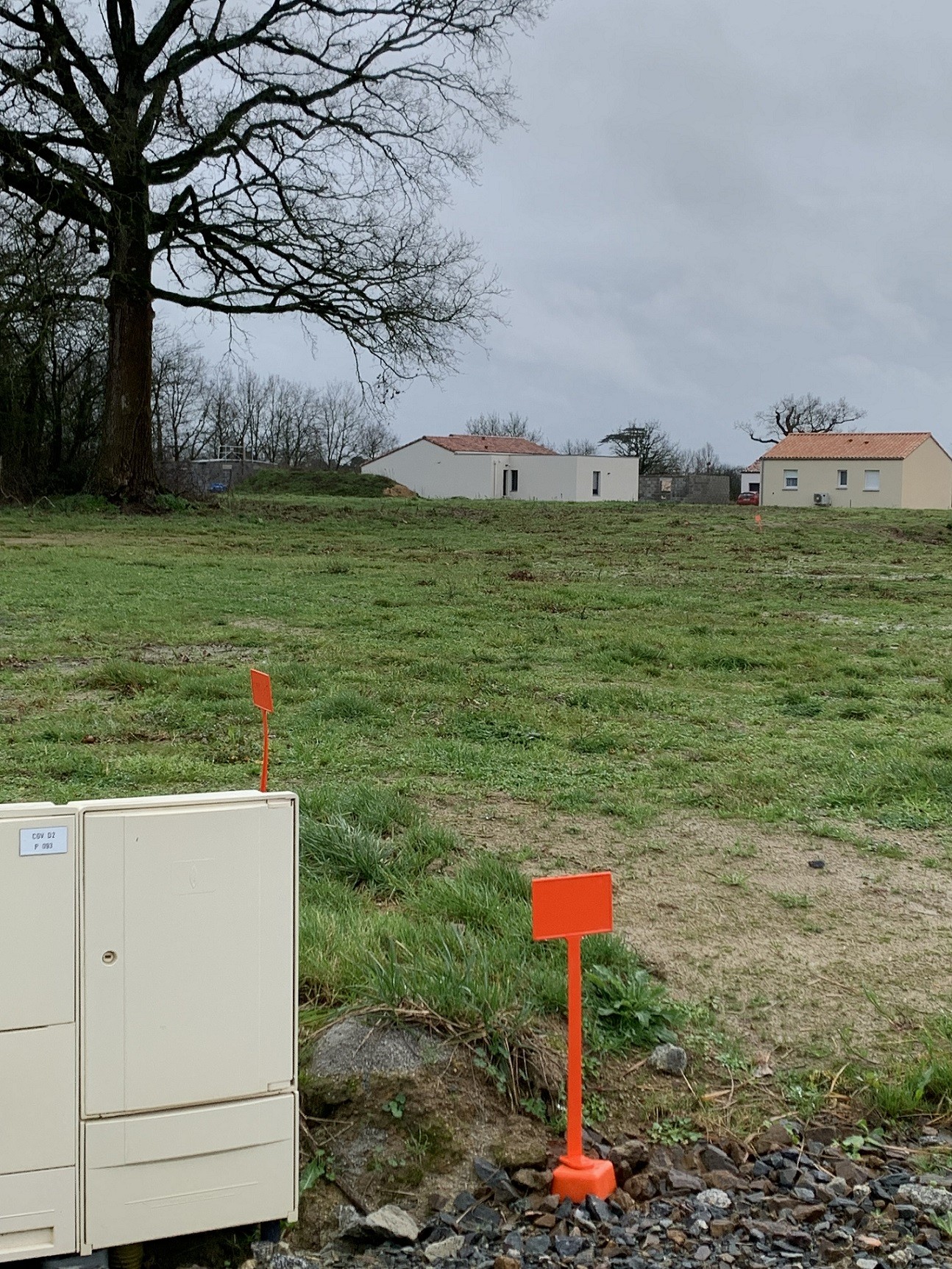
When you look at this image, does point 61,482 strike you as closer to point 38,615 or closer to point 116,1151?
point 38,615

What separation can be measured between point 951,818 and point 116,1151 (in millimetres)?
4616

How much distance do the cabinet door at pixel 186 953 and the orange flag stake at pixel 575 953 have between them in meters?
0.74

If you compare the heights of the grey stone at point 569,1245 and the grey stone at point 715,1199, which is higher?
the grey stone at point 715,1199

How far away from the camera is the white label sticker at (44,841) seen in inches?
111

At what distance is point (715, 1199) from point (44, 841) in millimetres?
2005

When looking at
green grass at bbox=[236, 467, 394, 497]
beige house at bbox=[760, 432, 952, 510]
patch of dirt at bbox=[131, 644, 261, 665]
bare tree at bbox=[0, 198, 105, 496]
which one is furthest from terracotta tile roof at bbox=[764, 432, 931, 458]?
patch of dirt at bbox=[131, 644, 261, 665]

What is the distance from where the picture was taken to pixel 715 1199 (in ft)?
10.3

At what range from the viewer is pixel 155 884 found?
9.64 feet

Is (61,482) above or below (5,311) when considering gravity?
below

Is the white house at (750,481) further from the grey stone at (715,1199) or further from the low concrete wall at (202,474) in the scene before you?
the grey stone at (715,1199)

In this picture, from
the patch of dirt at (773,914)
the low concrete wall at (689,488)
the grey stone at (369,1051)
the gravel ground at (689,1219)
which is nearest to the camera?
the gravel ground at (689,1219)

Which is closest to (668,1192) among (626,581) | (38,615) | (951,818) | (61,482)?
(951,818)

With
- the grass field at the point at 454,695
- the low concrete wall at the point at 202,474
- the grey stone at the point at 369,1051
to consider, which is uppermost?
the low concrete wall at the point at 202,474

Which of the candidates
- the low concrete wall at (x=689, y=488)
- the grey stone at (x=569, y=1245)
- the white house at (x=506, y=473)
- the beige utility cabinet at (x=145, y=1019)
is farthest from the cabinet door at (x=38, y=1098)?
the low concrete wall at (x=689, y=488)
